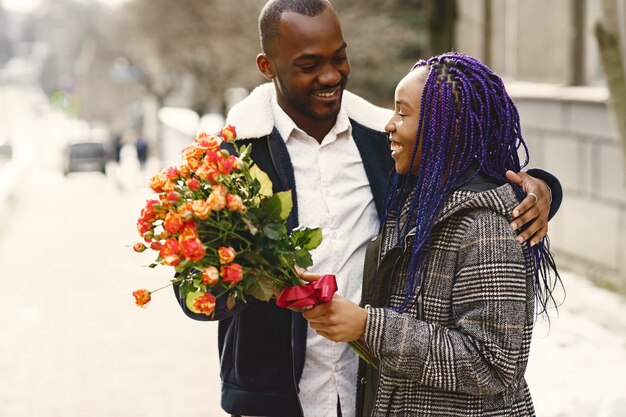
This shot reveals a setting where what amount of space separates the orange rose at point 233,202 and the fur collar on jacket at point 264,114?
0.70m

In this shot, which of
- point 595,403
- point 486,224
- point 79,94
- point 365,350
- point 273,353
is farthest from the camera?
point 79,94

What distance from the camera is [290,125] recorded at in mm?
3121

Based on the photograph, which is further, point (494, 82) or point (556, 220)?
point (556, 220)

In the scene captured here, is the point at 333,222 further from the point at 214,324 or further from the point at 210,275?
the point at 214,324

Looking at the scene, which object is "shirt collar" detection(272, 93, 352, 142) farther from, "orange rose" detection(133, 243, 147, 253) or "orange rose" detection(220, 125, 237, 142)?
"orange rose" detection(133, 243, 147, 253)

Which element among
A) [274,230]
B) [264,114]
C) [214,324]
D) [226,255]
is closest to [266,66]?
[264,114]

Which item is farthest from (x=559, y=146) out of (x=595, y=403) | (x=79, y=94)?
(x=79, y=94)

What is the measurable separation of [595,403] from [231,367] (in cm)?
248

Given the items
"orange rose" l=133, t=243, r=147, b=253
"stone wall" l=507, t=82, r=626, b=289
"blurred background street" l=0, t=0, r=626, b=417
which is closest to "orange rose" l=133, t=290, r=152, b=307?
"orange rose" l=133, t=243, r=147, b=253

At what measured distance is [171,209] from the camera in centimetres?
244

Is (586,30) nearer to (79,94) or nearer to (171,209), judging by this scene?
(171,209)

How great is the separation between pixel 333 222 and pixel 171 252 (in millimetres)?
771

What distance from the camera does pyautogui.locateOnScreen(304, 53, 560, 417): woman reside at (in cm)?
232

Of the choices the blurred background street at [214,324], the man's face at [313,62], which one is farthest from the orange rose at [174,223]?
the blurred background street at [214,324]
